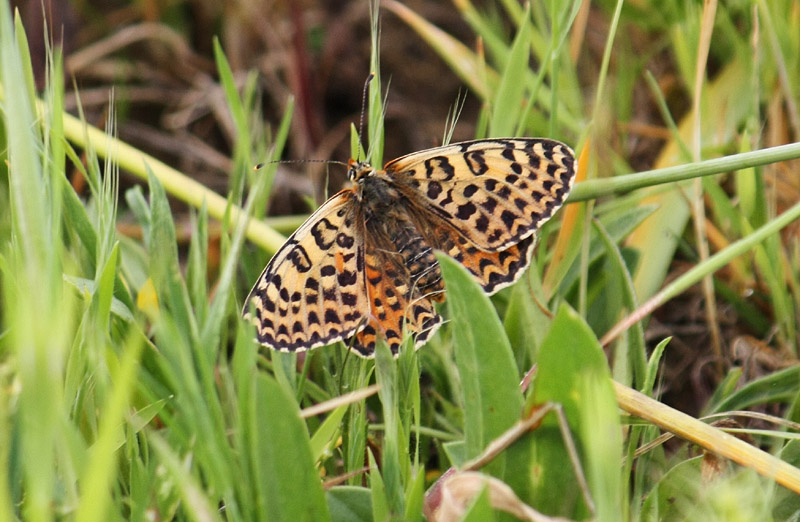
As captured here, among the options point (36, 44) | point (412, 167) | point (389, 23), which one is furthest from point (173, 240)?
point (389, 23)

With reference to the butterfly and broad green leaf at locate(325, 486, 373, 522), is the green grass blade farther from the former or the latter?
broad green leaf at locate(325, 486, 373, 522)

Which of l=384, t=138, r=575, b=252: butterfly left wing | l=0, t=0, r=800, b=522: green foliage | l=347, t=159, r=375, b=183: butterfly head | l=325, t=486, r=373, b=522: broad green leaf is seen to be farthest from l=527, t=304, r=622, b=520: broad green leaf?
l=347, t=159, r=375, b=183: butterfly head

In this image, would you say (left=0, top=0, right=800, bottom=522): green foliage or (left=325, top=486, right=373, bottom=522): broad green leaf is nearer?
(left=0, top=0, right=800, bottom=522): green foliage

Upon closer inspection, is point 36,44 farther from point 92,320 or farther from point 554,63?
point 554,63

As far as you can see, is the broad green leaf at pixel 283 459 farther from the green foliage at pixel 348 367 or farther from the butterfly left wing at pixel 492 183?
the butterfly left wing at pixel 492 183

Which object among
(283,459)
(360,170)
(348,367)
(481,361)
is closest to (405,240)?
(360,170)

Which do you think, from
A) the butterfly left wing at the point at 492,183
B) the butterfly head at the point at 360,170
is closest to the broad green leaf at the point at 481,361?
the butterfly left wing at the point at 492,183
